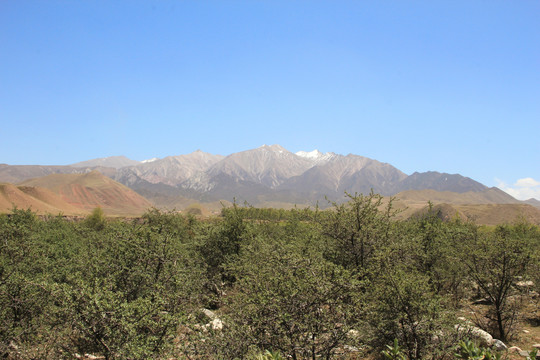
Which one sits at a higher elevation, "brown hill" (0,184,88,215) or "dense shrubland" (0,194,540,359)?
"dense shrubland" (0,194,540,359)

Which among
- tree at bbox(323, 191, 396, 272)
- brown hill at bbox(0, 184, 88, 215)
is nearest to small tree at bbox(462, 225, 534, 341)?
tree at bbox(323, 191, 396, 272)

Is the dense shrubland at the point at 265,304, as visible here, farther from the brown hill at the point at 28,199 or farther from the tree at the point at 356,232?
the brown hill at the point at 28,199

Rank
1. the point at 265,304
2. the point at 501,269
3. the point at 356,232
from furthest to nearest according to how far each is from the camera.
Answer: the point at 356,232 → the point at 501,269 → the point at 265,304

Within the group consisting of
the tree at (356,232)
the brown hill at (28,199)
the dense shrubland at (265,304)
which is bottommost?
the brown hill at (28,199)

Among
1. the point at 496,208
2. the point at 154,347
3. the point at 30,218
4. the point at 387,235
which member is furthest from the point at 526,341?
the point at 496,208

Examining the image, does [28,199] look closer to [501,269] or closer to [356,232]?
[356,232]

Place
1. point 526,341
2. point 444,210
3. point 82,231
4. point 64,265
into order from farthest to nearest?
point 444,210 < point 82,231 < point 64,265 < point 526,341

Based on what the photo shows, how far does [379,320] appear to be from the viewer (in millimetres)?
13750

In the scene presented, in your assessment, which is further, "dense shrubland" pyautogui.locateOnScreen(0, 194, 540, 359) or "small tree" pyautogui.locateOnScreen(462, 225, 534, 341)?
"small tree" pyautogui.locateOnScreen(462, 225, 534, 341)

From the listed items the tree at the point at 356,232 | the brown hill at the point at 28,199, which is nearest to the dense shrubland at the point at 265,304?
the tree at the point at 356,232

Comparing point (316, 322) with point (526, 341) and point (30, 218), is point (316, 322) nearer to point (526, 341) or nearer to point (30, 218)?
point (526, 341)

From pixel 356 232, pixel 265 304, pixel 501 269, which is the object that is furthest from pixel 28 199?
pixel 501 269

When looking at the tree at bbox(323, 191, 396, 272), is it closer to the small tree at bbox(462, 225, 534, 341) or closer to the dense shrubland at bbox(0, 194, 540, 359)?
the dense shrubland at bbox(0, 194, 540, 359)

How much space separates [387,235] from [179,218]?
103 ft
